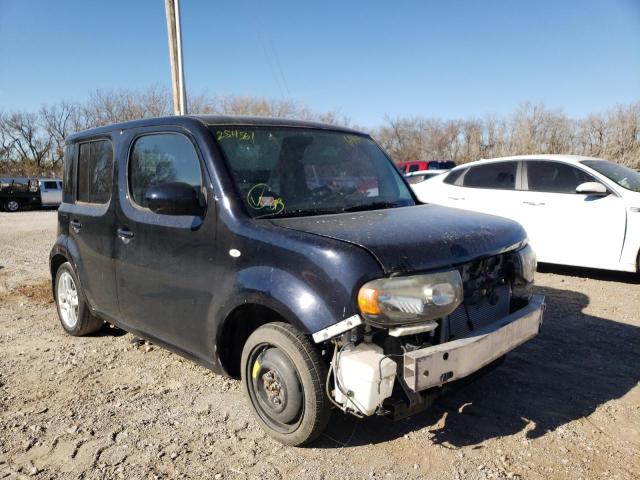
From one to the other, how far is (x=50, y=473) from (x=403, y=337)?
203 cm

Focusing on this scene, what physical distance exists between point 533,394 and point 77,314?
13.3ft

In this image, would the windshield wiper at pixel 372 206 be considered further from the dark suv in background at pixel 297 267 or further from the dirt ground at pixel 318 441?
the dirt ground at pixel 318 441

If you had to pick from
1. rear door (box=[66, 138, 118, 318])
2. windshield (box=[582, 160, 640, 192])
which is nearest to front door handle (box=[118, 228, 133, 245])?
rear door (box=[66, 138, 118, 318])

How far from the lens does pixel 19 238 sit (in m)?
13.6

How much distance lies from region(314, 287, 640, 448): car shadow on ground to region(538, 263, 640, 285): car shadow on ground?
228 cm

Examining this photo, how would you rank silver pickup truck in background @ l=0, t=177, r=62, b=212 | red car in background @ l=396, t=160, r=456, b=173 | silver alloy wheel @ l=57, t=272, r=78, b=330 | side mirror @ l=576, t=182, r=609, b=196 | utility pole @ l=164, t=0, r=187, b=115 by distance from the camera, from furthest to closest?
silver pickup truck in background @ l=0, t=177, r=62, b=212 < red car in background @ l=396, t=160, r=456, b=173 < utility pole @ l=164, t=0, r=187, b=115 < side mirror @ l=576, t=182, r=609, b=196 < silver alloy wheel @ l=57, t=272, r=78, b=330

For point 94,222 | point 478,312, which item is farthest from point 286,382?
point 94,222

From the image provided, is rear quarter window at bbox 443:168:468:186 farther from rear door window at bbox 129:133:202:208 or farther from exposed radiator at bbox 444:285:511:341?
rear door window at bbox 129:133:202:208

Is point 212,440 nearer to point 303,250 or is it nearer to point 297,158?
point 303,250

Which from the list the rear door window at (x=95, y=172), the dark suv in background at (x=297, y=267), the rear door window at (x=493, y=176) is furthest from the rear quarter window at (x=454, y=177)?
the rear door window at (x=95, y=172)

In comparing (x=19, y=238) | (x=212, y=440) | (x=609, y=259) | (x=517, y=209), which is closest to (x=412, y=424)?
(x=212, y=440)

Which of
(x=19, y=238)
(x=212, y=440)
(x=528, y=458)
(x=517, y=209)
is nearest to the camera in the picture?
(x=528, y=458)

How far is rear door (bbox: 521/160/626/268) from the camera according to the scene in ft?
21.7

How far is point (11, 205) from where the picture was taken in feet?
86.6
